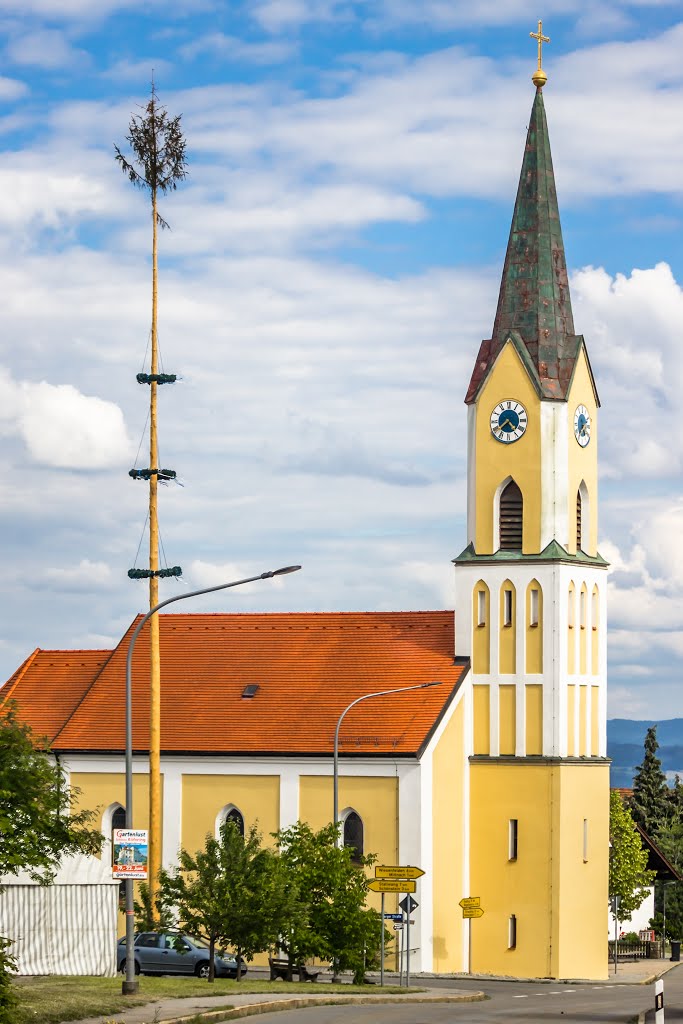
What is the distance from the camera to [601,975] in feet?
192

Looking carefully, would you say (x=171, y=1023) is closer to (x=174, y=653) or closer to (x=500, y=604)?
(x=500, y=604)

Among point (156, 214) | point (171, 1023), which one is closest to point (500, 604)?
point (156, 214)

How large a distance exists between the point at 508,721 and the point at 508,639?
269 centimetres

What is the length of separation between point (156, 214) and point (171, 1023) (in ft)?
97.6

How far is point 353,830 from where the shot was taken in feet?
188

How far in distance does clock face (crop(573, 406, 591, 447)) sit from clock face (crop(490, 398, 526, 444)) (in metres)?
1.90

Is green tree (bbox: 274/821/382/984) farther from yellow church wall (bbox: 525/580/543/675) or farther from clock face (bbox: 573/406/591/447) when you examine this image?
clock face (bbox: 573/406/591/447)

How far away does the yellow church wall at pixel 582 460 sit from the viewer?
59031mm

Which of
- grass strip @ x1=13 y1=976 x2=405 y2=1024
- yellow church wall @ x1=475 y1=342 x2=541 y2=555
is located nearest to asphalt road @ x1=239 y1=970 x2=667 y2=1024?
grass strip @ x1=13 y1=976 x2=405 y2=1024

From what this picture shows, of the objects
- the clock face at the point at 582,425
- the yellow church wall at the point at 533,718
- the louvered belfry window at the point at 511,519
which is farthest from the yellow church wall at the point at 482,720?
the clock face at the point at 582,425

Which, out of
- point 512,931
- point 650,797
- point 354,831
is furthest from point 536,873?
point 650,797

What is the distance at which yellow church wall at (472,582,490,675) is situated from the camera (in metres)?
58.8

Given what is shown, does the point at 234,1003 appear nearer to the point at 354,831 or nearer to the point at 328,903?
the point at 328,903

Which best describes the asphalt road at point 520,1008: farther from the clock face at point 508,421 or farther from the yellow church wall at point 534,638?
the clock face at point 508,421
